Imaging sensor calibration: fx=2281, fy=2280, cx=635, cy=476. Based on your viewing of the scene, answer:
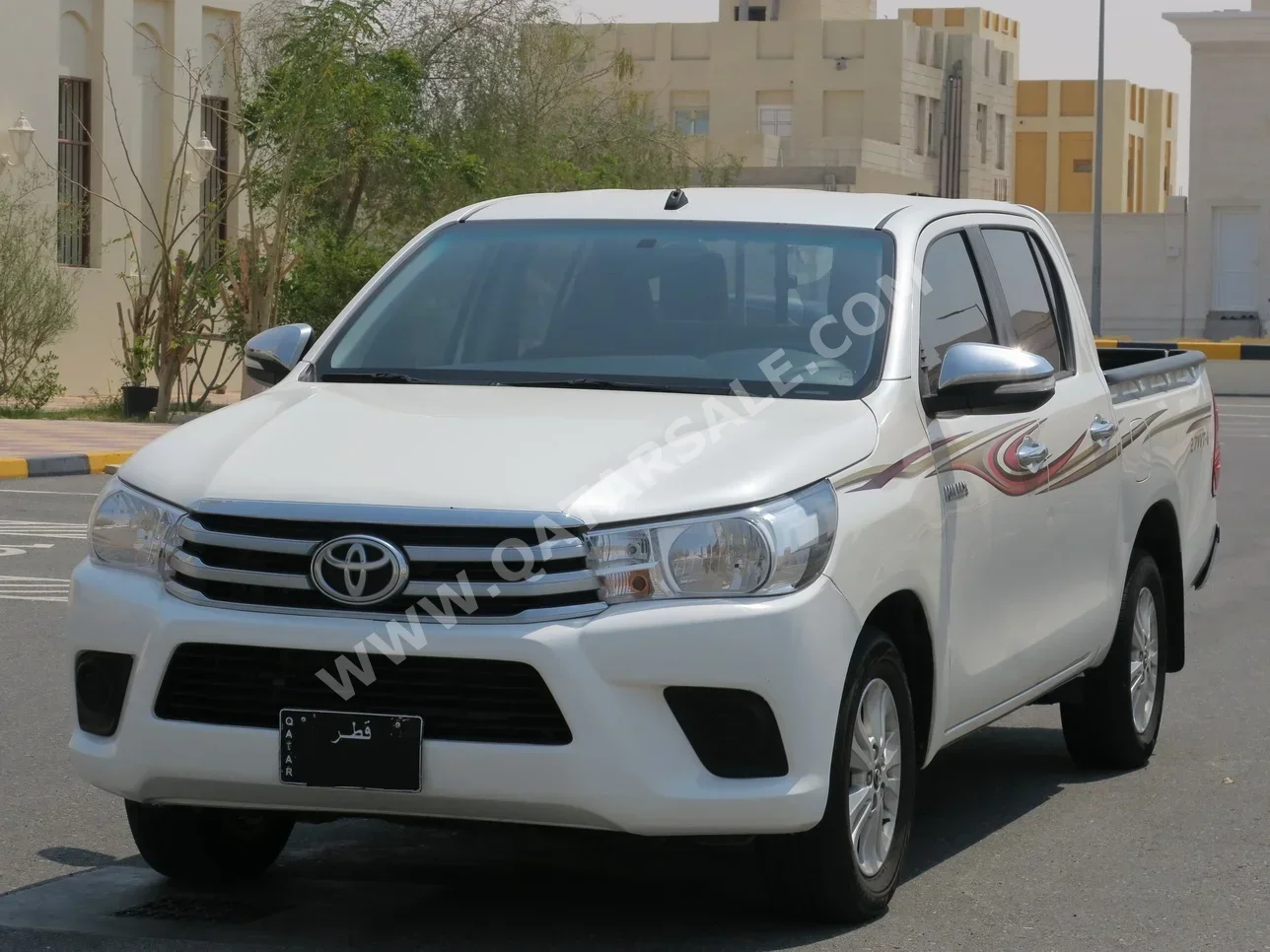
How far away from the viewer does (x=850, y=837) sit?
5.25m

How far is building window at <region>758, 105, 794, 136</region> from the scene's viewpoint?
320 ft

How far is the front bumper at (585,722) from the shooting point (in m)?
4.76

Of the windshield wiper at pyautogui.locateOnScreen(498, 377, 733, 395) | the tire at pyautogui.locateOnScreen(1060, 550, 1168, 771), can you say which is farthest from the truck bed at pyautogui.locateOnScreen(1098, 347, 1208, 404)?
the windshield wiper at pyautogui.locateOnScreen(498, 377, 733, 395)

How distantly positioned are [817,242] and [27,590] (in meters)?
6.46

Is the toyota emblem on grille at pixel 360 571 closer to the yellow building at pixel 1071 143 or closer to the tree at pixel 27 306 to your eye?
the tree at pixel 27 306

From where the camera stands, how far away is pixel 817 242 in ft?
20.7

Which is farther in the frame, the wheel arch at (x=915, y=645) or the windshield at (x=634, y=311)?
the windshield at (x=634, y=311)

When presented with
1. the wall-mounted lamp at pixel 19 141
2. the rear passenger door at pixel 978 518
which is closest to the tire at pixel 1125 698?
the rear passenger door at pixel 978 518

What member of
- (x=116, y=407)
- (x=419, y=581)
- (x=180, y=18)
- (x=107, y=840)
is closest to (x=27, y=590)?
(x=107, y=840)

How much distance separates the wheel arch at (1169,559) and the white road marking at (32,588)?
17.7 feet

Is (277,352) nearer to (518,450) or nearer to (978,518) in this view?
(518,450)

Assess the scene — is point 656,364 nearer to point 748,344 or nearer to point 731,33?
point 748,344

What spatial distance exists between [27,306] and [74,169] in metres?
4.43

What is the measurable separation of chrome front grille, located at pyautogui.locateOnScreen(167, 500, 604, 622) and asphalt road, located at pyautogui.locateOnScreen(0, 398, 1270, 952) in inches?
22.4
